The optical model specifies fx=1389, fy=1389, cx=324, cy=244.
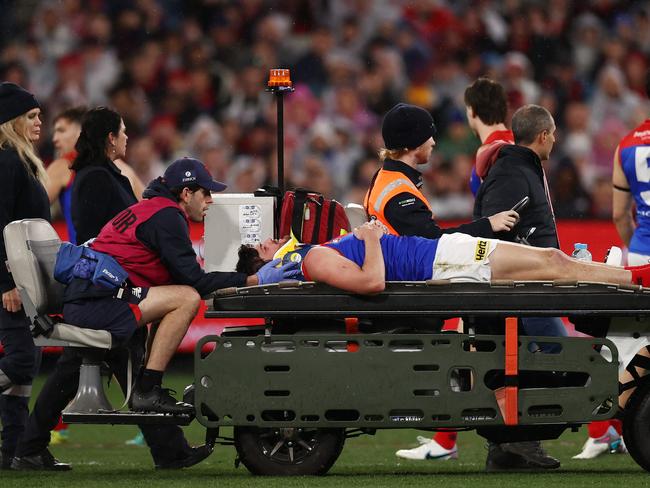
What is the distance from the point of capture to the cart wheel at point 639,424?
658 centimetres

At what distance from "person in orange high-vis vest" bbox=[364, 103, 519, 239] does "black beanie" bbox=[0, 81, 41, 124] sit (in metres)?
1.98

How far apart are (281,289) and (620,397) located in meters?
1.74

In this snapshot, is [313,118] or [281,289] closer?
[281,289]

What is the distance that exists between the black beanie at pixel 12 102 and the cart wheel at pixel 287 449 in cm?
225

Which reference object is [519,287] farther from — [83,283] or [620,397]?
[83,283]

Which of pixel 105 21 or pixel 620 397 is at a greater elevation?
pixel 105 21

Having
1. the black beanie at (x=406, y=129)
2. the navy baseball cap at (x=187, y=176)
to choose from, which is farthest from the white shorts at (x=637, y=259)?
the navy baseball cap at (x=187, y=176)

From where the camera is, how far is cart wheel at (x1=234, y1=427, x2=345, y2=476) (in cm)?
666

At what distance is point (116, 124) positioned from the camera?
7930mm

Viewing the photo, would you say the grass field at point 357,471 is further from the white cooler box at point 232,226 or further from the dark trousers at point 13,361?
the white cooler box at point 232,226

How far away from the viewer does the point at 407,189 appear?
23.1ft

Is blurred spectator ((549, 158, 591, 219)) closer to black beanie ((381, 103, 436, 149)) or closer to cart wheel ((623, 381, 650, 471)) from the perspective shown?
black beanie ((381, 103, 436, 149))

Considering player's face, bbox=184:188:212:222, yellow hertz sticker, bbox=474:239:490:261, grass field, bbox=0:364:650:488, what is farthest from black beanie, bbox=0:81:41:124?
yellow hertz sticker, bbox=474:239:490:261

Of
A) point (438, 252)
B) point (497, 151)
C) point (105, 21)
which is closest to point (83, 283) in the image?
point (438, 252)
